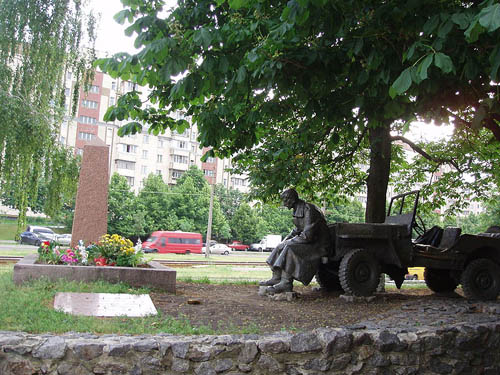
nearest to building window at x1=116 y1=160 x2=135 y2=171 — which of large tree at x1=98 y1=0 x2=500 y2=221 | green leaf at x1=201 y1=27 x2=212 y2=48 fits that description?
large tree at x1=98 y1=0 x2=500 y2=221

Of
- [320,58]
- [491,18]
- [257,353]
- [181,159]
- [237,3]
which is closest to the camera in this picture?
[491,18]

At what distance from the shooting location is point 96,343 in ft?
16.3

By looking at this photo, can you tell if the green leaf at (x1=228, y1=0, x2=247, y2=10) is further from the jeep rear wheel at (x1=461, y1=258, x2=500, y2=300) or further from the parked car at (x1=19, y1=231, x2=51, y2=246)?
the parked car at (x1=19, y1=231, x2=51, y2=246)

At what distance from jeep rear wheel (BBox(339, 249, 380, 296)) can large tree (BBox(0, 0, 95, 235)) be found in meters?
10.6

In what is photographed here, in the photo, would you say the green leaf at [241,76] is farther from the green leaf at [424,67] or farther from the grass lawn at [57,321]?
the grass lawn at [57,321]

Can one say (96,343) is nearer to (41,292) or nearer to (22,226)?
(41,292)

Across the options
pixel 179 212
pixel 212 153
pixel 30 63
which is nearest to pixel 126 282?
pixel 212 153

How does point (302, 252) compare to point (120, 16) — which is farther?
point (302, 252)

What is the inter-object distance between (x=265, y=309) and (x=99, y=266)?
10.8 feet

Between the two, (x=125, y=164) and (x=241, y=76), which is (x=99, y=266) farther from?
(x=125, y=164)

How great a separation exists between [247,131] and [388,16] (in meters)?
4.15

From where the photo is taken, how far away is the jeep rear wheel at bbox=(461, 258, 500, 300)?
10.2m

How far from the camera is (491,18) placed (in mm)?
3498

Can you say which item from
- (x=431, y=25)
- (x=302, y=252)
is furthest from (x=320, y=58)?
(x=302, y=252)
